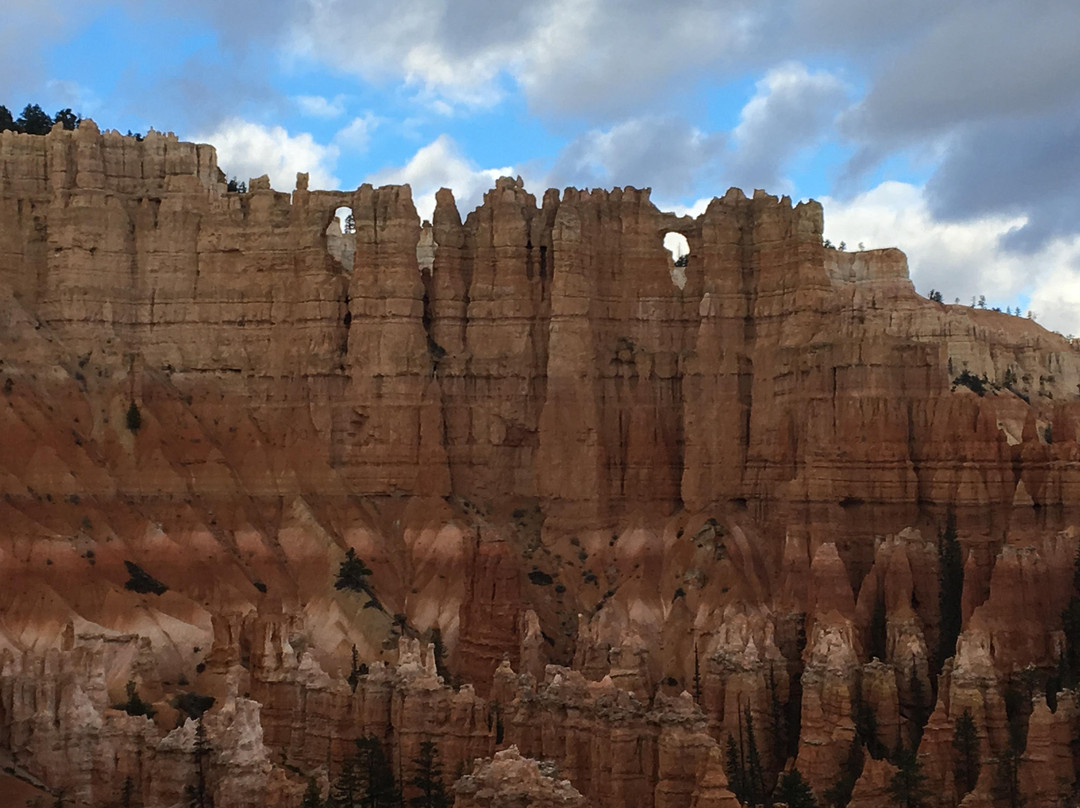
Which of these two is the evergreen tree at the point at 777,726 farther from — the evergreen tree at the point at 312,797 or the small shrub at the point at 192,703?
the small shrub at the point at 192,703

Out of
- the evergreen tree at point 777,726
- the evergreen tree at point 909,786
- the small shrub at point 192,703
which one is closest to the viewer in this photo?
the evergreen tree at point 909,786

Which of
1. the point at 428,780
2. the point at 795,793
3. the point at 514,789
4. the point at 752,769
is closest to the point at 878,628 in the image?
the point at 752,769

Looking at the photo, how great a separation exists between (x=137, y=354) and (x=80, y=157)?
415 inches

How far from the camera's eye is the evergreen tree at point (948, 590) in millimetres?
78062

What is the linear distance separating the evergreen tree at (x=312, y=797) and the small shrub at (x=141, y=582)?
21.6m

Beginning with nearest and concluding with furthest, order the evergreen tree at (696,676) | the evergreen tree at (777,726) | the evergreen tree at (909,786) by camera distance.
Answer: the evergreen tree at (909,786), the evergreen tree at (777,726), the evergreen tree at (696,676)

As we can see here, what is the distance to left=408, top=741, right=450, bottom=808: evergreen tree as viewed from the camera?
222ft

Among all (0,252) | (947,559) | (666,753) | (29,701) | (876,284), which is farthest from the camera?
(876,284)

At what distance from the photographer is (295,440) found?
9406 cm

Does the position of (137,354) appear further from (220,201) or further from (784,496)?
(784,496)

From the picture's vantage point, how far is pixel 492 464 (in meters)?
95.3

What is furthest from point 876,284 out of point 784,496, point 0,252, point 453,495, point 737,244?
point 0,252

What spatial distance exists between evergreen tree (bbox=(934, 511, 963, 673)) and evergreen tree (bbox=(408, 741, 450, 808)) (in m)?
21.9

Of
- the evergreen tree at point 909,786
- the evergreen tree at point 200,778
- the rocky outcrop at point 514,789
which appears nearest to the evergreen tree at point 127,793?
the evergreen tree at point 200,778
